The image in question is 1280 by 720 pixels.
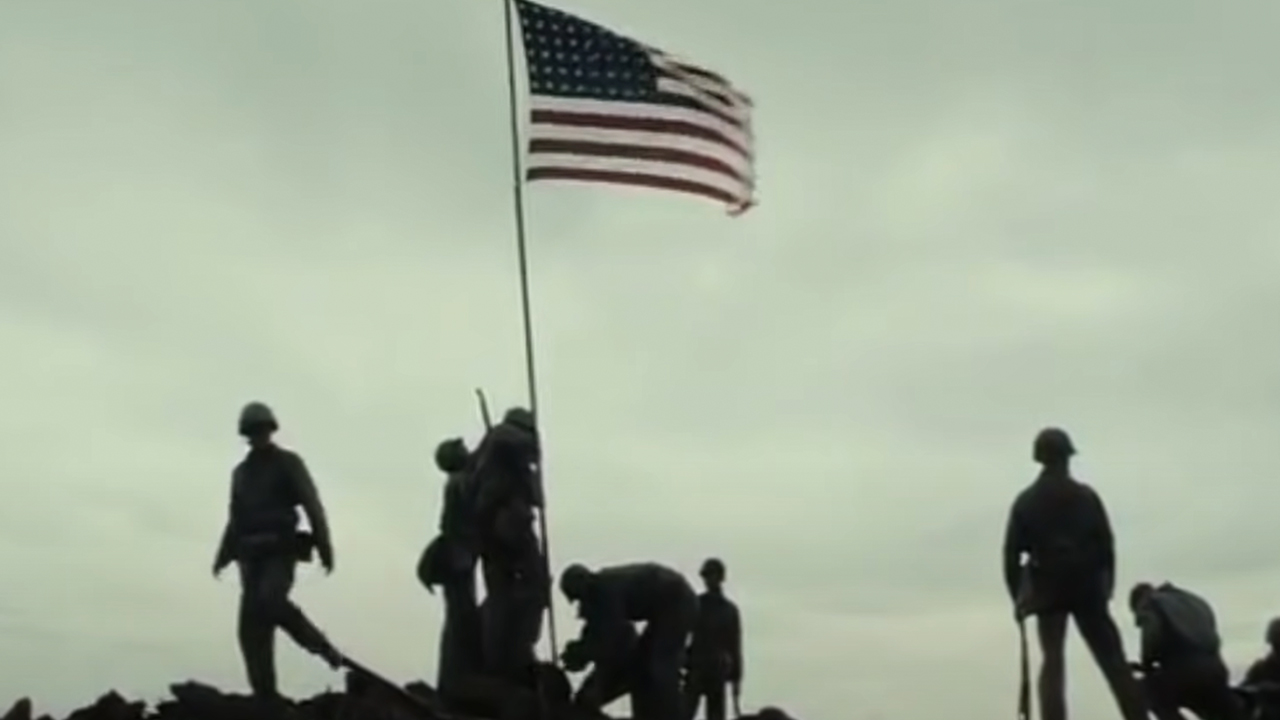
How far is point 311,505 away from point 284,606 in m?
0.80

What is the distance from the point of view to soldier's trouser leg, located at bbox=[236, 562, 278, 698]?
73.4 feet

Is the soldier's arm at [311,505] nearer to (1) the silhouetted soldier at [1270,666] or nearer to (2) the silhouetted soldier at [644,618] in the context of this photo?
(2) the silhouetted soldier at [644,618]

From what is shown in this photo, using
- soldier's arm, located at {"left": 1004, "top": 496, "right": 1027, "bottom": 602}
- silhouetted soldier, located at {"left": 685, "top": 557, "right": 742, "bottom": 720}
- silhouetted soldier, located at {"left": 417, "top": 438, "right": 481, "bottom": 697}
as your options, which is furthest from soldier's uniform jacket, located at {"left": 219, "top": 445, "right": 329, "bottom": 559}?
soldier's arm, located at {"left": 1004, "top": 496, "right": 1027, "bottom": 602}

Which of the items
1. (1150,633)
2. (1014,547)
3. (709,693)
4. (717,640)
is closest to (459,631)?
(709,693)

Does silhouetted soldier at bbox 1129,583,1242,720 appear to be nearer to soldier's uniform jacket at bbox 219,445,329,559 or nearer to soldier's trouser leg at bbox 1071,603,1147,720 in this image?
soldier's trouser leg at bbox 1071,603,1147,720

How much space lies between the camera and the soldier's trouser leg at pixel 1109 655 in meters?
21.6

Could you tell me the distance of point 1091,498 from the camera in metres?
21.7

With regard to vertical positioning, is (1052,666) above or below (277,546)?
below

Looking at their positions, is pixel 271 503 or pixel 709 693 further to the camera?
pixel 709 693

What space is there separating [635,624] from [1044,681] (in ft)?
10.9

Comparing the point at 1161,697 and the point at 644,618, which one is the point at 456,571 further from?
the point at 1161,697

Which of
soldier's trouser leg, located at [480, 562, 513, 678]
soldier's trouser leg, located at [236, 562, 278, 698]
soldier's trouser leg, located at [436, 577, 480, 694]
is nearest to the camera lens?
soldier's trouser leg, located at [236, 562, 278, 698]

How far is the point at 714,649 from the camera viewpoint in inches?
1035

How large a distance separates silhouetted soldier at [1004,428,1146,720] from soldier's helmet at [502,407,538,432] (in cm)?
387
